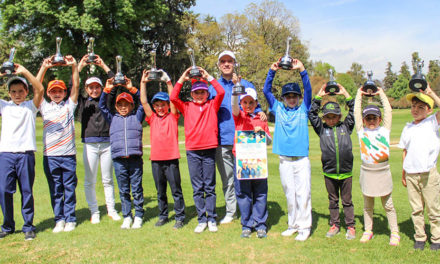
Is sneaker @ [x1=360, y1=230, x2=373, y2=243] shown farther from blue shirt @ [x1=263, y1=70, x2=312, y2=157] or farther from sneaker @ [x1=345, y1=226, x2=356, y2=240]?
blue shirt @ [x1=263, y1=70, x2=312, y2=157]

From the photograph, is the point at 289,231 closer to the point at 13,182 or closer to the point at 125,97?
the point at 125,97

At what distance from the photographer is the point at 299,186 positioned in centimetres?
541

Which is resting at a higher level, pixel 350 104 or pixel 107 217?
pixel 350 104

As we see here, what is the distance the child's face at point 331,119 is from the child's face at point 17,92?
15.7 feet

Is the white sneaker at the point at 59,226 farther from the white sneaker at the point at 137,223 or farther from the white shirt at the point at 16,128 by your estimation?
the white shirt at the point at 16,128

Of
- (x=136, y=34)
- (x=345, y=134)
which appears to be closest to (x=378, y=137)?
(x=345, y=134)

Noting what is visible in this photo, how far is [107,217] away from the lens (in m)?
6.65

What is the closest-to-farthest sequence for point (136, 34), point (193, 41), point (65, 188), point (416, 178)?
1. point (416, 178)
2. point (65, 188)
3. point (136, 34)
4. point (193, 41)

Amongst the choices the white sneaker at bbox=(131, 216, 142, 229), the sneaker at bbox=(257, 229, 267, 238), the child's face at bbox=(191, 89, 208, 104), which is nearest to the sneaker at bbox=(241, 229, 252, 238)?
the sneaker at bbox=(257, 229, 267, 238)

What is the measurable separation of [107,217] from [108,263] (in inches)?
86.8

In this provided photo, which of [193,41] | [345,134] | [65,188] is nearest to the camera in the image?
[345,134]

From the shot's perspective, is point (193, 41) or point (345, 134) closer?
point (345, 134)

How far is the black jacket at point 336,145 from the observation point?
17.5 feet

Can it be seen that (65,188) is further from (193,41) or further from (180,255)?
(193,41)
